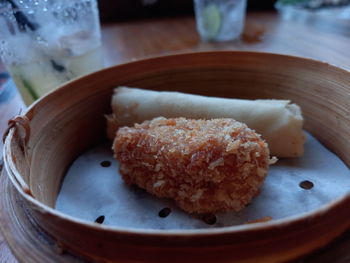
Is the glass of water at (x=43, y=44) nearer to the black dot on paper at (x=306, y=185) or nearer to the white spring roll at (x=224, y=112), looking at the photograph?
the white spring roll at (x=224, y=112)

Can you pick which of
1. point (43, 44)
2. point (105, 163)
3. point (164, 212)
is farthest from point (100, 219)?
point (43, 44)

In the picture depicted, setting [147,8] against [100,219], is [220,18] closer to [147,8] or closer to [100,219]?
[147,8]

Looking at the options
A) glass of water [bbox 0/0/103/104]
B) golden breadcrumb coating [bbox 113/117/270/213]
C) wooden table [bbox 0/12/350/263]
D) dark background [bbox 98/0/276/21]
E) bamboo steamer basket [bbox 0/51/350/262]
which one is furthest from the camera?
dark background [bbox 98/0/276/21]

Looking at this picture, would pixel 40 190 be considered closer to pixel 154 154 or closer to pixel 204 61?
pixel 154 154

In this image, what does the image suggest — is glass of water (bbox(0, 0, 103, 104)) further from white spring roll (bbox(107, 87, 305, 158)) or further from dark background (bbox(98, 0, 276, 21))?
dark background (bbox(98, 0, 276, 21))

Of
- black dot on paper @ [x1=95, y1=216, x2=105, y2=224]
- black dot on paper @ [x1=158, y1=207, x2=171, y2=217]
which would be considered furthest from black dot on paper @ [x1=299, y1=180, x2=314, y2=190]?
black dot on paper @ [x1=95, y1=216, x2=105, y2=224]
